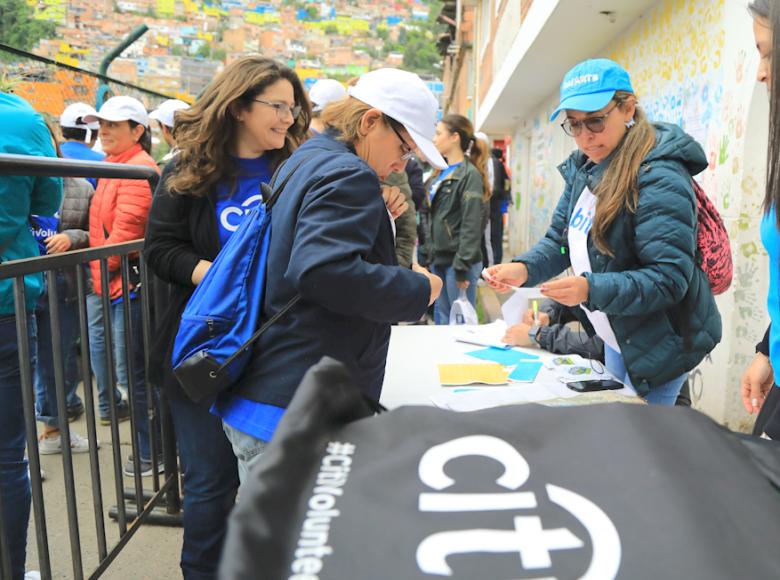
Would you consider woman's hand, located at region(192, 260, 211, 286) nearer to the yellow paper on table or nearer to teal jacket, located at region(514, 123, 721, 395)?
the yellow paper on table

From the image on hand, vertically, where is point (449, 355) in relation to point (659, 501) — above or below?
below

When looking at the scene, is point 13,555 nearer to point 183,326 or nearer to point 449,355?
point 183,326

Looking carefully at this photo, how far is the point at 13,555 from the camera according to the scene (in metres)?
1.94

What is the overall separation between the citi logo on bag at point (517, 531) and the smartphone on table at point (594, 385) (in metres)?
1.62

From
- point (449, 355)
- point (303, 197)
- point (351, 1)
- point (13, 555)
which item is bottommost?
point (13, 555)

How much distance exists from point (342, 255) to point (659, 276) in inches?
43.1

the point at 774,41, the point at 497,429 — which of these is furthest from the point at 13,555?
the point at 774,41

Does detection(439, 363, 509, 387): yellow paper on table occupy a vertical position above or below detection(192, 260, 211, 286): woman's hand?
below

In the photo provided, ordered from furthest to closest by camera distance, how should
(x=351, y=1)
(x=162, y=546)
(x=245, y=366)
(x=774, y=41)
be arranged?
(x=351, y=1)
(x=162, y=546)
(x=245, y=366)
(x=774, y=41)

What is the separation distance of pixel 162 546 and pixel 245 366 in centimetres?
153

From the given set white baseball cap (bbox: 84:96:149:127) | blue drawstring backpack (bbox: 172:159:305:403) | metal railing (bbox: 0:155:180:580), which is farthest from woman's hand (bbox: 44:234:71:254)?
blue drawstring backpack (bbox: 172:159:305:403)

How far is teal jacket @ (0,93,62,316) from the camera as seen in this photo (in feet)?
6.50

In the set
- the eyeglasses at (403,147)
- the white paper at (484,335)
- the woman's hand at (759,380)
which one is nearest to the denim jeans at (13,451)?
the eyeglasses at (403,147)

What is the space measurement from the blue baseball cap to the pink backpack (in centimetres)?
42
